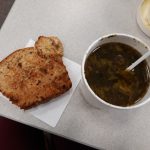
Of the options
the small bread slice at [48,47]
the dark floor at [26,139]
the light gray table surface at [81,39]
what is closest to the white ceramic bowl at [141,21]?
the light gray table surface at [81,39]

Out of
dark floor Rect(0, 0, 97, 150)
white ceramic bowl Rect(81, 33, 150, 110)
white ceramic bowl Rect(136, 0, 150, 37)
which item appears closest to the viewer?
white ceramic bowl Rect(81, 33, 150, 110)

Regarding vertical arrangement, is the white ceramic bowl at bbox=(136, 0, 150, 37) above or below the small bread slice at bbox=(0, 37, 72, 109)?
above

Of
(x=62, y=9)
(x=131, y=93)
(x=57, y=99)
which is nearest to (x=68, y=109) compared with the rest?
(x=57, y=99)

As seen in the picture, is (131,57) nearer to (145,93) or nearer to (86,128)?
(145,93)

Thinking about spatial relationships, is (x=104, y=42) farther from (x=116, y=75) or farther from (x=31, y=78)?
(x=31, y=78)

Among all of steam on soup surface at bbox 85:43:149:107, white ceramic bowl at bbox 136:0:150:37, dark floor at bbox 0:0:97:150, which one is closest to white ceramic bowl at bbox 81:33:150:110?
steam on soup surface at bbox 85:43:149:107

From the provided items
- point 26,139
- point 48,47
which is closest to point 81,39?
point 48,47

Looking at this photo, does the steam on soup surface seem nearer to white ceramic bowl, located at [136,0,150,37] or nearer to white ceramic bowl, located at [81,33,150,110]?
white ceramic bowl, located at [81,33,150,110]

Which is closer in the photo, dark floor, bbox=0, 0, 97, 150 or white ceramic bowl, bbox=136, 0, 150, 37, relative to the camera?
white ceramic bowl, bbox=136, 0, 150, 37
